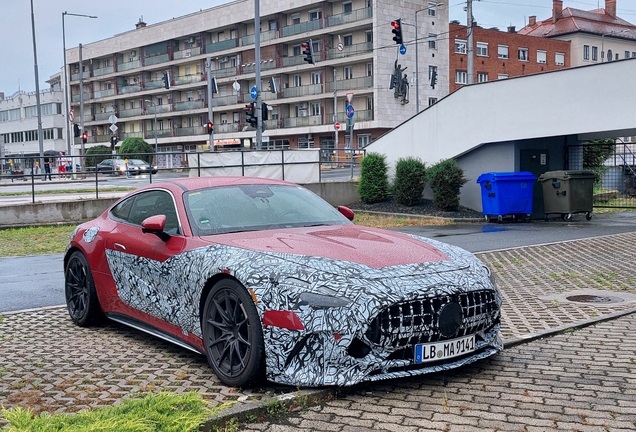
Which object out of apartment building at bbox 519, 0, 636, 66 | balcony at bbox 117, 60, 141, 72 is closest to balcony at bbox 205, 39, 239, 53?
balcony at bbox 117, 60, 141, 72

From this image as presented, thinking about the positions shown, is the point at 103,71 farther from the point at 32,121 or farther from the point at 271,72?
the point at 271,72

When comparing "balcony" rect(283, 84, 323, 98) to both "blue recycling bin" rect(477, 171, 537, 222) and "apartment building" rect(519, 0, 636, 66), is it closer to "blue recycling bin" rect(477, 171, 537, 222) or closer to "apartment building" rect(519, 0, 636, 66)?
"apartment building" rect(519, 0, 636, 66)

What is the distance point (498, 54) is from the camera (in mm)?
70188

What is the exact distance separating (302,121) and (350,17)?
10592mm

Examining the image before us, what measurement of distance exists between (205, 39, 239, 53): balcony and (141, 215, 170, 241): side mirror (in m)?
70.3

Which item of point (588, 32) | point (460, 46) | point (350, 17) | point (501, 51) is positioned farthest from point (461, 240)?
point (588, 32)

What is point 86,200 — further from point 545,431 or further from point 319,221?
point 545,431

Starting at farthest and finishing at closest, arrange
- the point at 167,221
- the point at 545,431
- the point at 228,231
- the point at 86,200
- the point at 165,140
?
the point at 165,140
the point at 86,200
the point at 167,221
the point at 228,231
the point at 545,431

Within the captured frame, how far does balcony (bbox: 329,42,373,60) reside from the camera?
6216 cm

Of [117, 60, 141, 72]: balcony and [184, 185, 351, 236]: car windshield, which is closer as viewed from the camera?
[184, 185, 351, 236]: car windshield

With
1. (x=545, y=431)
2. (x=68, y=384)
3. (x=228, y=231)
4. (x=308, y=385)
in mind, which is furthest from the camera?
(x=228, y=231)

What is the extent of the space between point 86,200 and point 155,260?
1637 centimetres

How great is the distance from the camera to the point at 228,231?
5594 millimetres

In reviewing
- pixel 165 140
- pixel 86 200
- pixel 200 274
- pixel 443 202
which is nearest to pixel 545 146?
pixel 443 202
